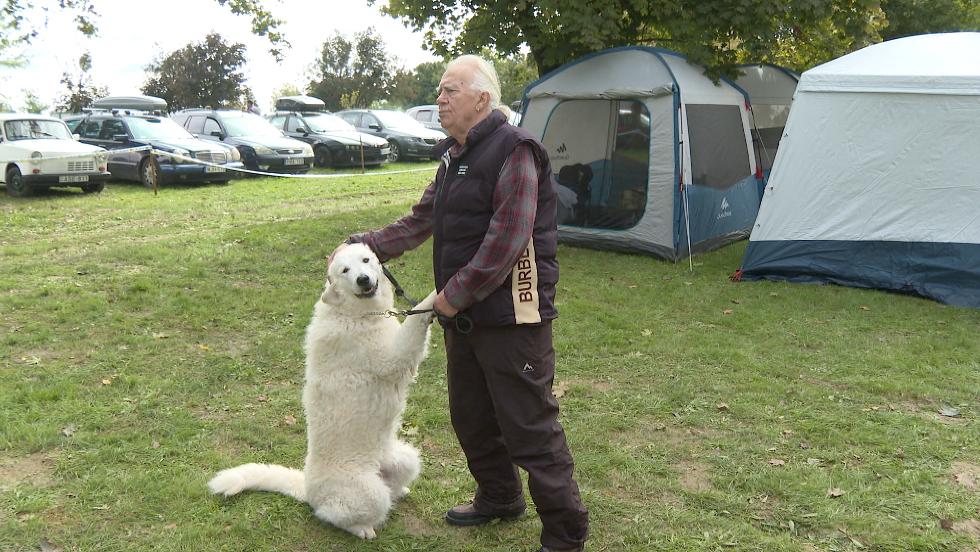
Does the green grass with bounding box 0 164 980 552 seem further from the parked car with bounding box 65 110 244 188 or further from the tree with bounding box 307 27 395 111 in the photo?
the tree with bounding box 307 27 395 111

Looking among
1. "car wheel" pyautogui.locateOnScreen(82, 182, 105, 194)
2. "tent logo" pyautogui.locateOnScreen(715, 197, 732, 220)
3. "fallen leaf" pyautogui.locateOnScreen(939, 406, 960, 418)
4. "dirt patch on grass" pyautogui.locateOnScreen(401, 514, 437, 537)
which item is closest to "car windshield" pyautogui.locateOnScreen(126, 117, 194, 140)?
"car wheel" pyautogui.locateOnScreen(82, 182, 105, 194)

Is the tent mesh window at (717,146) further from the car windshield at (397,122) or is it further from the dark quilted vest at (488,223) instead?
A: the car windshield at (397,122)

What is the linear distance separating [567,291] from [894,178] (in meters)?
3.36

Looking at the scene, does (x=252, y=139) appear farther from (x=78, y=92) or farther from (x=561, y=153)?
(x=78, y=92)

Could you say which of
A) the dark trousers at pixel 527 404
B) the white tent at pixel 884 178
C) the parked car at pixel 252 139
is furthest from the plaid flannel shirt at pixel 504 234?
the parked car at pixel 252 139

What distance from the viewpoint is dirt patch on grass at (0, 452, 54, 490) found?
3531 millimetres

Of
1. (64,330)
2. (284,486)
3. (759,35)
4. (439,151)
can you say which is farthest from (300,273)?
(759,35)

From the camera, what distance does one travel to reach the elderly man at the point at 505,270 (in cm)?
255

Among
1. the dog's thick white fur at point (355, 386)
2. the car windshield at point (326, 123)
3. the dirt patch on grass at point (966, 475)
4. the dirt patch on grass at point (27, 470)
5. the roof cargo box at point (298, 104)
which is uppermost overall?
the roof cargo box at point (298, 104)

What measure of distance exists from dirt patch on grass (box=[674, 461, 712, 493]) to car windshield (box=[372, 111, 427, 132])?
58.5 ft

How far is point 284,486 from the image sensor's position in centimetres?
338

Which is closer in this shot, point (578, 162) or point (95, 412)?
point (95, 412)

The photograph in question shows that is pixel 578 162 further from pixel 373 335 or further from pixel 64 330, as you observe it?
pixel 373 335

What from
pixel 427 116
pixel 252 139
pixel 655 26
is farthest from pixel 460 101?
pixel 427 116
